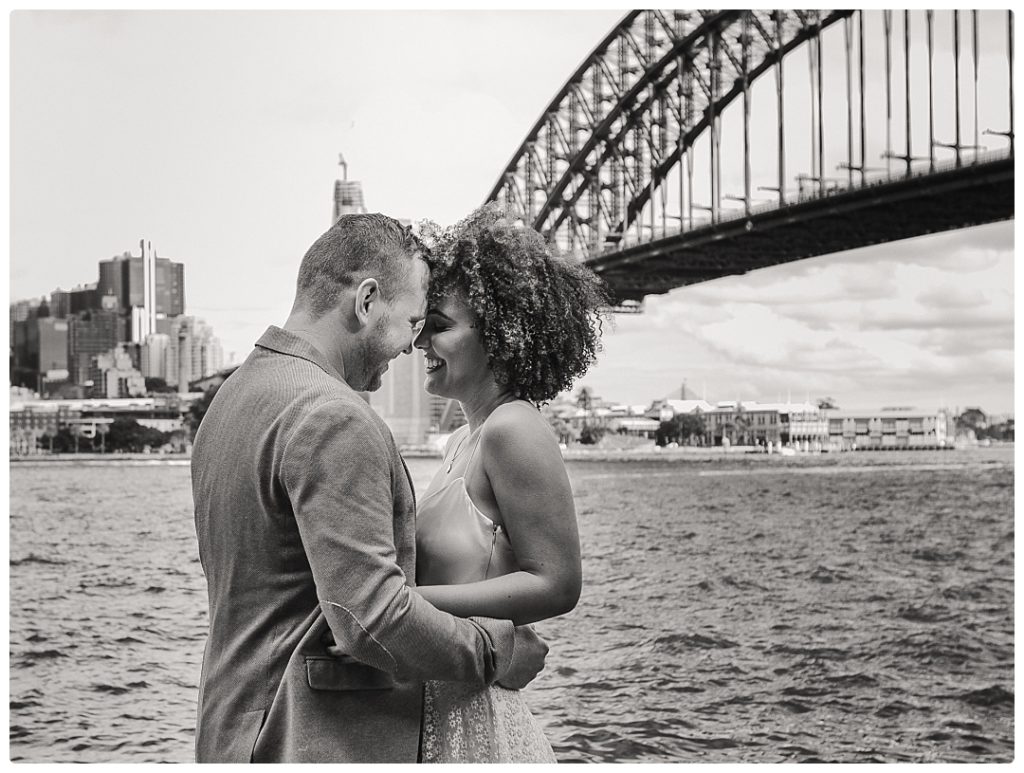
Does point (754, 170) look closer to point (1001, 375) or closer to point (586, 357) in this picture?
point (1001, 375)

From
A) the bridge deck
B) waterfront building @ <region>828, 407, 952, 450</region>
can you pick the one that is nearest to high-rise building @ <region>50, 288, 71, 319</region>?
the bridge deck

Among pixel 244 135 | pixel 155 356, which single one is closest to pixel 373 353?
pixel 244 135

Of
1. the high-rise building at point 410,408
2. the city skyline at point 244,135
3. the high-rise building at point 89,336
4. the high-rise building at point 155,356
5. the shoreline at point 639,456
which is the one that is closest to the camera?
the city skyline at point 244,135

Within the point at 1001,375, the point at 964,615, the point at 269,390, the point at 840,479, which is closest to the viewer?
the point at 269,390

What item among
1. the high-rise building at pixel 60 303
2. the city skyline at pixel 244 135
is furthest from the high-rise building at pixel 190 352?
the high-rise building at pixel 60 303

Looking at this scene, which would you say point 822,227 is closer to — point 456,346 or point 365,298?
point 456,346

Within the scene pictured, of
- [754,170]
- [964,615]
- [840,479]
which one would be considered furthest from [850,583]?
[840,479]

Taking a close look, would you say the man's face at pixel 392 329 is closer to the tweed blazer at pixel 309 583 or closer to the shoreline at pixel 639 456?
the tweed blazer at pixel 309 583
